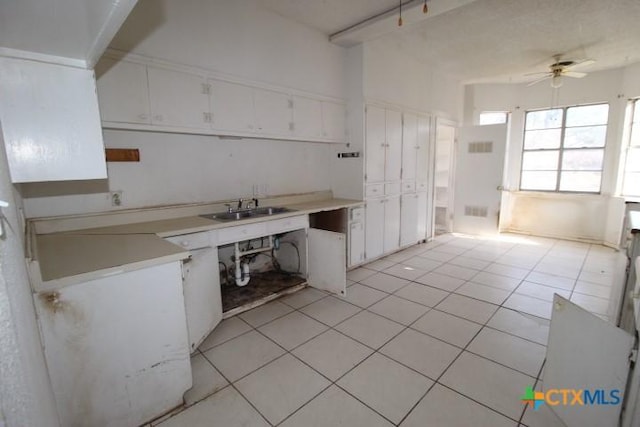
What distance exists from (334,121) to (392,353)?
9.02 feet

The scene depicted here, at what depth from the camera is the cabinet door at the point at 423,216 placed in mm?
4916

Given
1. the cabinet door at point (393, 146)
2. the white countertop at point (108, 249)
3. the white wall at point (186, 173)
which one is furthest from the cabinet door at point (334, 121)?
A: the white countertop at point (108, 249)

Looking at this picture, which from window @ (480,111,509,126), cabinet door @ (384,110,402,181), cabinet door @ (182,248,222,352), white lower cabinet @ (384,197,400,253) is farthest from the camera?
window @ (480,111,509,126)

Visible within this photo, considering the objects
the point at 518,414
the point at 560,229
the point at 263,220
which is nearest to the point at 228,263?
the point at 263,220

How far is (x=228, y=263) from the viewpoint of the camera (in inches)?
127

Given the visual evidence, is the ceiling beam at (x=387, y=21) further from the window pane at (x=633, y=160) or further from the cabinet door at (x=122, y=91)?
the window pane at (x=633, y=160)

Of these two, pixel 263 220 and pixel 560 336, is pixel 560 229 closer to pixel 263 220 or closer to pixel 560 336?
pixel 560 336

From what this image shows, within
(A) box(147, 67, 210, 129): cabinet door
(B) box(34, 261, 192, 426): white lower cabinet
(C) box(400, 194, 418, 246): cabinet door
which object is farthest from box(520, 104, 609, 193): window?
(B) box(34, 261, 192, 426): white lower cabinet

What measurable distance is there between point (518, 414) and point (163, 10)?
3703 mm

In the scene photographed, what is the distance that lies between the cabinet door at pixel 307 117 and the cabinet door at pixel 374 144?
654 millimetres

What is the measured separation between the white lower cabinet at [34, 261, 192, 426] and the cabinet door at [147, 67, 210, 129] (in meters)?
1.39

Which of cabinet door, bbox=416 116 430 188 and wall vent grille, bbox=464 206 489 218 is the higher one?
cabinet door, bbox=416 116 430 188

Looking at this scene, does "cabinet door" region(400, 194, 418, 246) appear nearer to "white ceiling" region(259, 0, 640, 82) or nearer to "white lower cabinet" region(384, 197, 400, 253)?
"white lower cabinet" region(384, 197, 400, 253)

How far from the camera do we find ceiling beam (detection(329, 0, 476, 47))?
269cm
